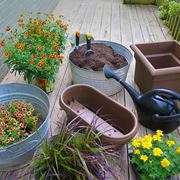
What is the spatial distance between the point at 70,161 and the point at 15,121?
0.56 meters

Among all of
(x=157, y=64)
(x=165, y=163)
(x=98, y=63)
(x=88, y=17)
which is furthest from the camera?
(x=88, y=17)

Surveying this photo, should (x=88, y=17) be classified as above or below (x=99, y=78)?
below

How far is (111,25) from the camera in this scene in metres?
3.34

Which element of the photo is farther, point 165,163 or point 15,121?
point 15,121

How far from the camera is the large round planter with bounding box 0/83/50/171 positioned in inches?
46.7

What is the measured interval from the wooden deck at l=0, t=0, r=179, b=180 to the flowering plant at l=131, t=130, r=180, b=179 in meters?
0.22

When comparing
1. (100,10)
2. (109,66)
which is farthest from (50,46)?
(100,10)

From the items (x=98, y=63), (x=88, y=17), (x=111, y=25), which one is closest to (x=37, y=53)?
(x=98, y=63)

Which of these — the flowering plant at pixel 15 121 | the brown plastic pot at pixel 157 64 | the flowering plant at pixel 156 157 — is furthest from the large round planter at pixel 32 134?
the brown plastic pot at pixel 157 64

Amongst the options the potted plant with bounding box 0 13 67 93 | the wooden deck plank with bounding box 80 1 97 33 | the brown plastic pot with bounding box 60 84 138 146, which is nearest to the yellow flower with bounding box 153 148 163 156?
the brown plastic pot with bounding box 60 84 138 146

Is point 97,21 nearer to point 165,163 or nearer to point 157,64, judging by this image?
point 157,64

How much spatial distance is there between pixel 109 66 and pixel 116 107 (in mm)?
430

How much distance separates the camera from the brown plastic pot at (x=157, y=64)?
1.65 meters

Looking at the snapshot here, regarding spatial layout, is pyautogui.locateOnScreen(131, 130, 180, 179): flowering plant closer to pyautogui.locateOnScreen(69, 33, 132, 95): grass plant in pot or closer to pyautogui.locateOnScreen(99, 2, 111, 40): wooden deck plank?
pyautogui.locateOnScreen(69, 33, 132, 95): grass plant in pot
